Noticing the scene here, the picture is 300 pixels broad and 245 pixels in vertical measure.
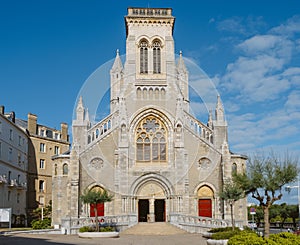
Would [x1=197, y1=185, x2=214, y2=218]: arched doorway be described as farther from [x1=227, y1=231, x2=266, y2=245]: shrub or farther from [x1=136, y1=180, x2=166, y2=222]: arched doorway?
[x1=227, y1=231, x2=266, y2=245]: shrub

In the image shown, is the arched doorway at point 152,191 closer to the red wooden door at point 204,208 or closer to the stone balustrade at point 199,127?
the red wooden door at point 204,208

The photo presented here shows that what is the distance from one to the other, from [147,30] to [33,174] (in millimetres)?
27385

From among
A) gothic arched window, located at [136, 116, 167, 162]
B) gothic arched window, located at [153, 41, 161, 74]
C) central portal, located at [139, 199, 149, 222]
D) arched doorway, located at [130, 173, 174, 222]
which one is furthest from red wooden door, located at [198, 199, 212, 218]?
gothic arched window, located at [153, 41, 161, 74]

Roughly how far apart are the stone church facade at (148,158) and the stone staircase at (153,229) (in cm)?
188

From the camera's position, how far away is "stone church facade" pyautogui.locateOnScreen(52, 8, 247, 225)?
40.6 m

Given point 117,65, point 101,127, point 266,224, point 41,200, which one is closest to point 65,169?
point 101,127

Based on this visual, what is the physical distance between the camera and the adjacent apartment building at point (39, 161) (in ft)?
190

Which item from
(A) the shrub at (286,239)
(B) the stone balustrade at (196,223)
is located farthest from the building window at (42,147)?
(A) the shrub at (286,239)

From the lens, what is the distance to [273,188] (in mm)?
23750

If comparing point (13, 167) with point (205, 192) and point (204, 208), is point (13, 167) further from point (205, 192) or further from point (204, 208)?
point (204, 208)

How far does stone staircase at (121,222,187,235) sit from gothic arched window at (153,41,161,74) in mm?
16798

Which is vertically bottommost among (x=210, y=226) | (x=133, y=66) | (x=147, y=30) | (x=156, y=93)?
(x=210, y=226)

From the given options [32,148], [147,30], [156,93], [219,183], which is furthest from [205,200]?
[32,148]

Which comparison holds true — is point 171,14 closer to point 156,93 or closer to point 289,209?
point 156,93
